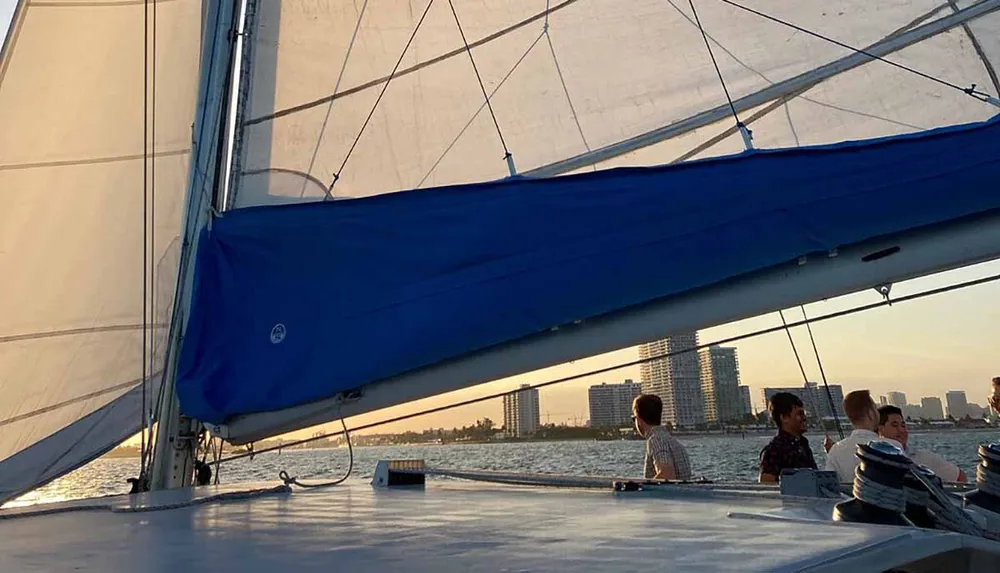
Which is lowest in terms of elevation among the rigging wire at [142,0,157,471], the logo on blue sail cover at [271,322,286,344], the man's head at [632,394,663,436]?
the man's head at [632,394,663,436]

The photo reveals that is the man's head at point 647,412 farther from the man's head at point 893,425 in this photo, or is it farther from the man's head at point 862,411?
the man's head at point 893,425

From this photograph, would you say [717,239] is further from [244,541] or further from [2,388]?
[2,388]

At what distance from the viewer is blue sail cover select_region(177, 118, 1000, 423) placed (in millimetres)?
2088

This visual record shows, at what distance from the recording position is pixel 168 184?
351 centimetres

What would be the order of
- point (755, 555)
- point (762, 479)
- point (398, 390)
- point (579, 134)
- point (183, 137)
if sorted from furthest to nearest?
point (183, 137) < point (762, 479) < point (579, 134) < point (398, 390) < point (755, 555)

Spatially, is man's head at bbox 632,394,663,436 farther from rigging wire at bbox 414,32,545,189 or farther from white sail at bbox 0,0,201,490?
white sail at bbox 0,0,201,490

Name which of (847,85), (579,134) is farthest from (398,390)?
(847,85)

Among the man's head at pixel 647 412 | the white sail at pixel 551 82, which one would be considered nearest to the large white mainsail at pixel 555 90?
the white sail at pixel 551 82

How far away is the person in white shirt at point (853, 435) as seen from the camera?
274cm

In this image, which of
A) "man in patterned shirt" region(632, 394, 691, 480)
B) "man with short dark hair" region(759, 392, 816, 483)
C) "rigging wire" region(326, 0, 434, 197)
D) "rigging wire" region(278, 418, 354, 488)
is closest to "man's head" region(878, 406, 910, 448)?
"man with short dark hair" region(759, 392, 816, 483)

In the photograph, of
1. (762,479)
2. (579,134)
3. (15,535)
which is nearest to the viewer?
(15,535)

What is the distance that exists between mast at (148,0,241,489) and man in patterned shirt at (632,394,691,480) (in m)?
1.81

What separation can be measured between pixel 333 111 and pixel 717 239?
71.7 inches

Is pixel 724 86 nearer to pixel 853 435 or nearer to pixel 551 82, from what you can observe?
pixel 551 82
